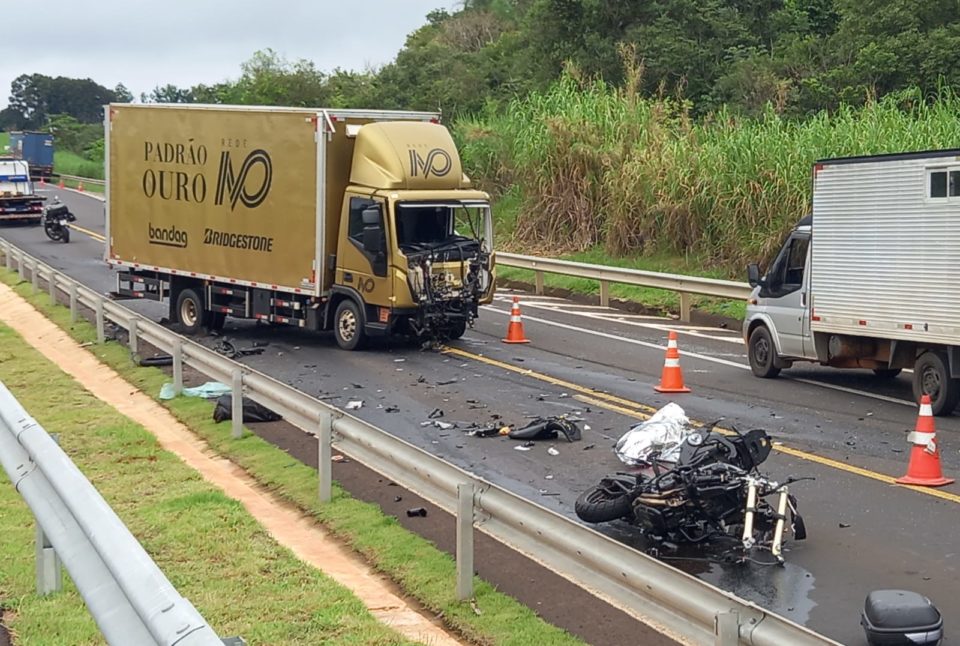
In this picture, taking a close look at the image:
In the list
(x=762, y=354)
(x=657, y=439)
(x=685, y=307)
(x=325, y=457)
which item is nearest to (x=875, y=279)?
(x=762, y=354)

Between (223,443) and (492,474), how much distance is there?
3185 mm

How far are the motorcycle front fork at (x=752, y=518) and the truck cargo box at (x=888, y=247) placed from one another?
6112mm

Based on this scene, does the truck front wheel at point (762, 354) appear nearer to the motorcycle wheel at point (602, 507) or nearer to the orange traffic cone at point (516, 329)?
the orange traffic cone at point (516, 329)

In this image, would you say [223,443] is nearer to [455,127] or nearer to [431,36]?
[455,127]

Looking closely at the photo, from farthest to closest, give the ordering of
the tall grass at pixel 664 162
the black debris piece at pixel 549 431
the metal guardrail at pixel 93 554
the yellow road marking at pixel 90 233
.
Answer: the yellow road marking at pixel 90 233 → the tall grass at pixel 664 162 → the black debris piece at pixel 549 431 → the metal guardrail at pixel 93 554

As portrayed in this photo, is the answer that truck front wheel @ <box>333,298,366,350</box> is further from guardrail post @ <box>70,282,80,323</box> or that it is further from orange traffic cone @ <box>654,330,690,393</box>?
guardrail post @ <box>70,282,80,323</box>

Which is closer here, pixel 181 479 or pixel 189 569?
pixel 189 569

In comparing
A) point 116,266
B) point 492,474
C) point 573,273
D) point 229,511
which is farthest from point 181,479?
point 573,273

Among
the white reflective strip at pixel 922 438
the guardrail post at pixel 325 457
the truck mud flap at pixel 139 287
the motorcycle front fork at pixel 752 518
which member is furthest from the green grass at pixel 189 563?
the truck mud flap at pixel 139 287

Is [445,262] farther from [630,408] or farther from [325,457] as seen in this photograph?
[325,457]

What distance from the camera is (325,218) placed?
19938 millimetres

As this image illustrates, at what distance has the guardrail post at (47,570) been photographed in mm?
7438

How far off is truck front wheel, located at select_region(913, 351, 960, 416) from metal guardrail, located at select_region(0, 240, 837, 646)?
7198mm

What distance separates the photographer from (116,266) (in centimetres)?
2420
